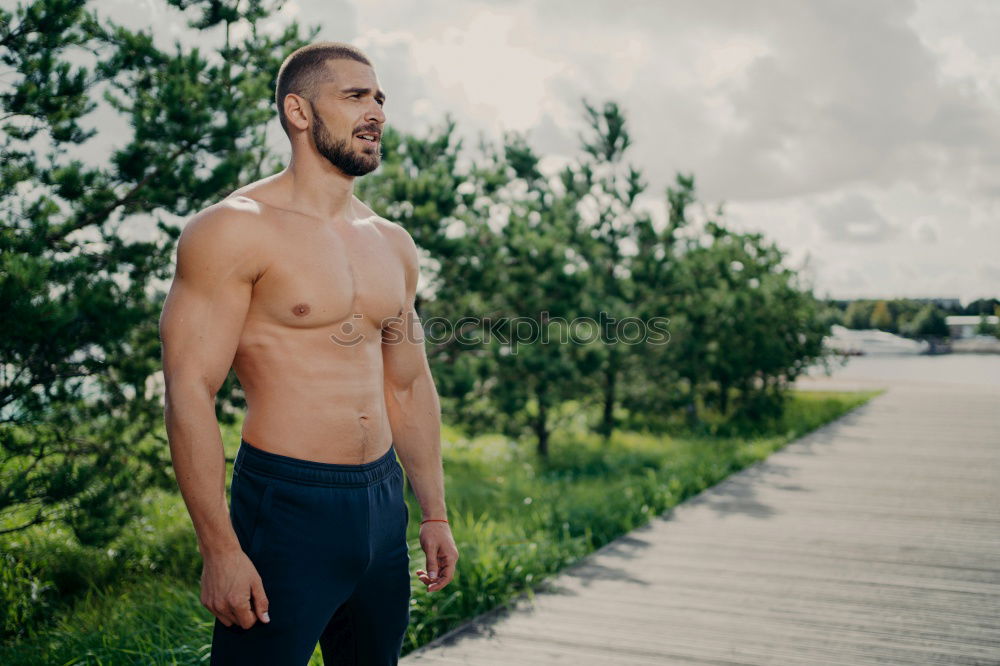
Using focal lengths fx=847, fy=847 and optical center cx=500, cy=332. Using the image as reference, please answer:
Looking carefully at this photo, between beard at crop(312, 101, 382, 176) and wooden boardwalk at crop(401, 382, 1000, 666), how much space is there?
2156 millimetres

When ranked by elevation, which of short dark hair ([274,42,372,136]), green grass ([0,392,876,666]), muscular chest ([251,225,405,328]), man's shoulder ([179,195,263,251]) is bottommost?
green grass ([0,392,876,666])

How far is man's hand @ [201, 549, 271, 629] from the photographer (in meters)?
1.62

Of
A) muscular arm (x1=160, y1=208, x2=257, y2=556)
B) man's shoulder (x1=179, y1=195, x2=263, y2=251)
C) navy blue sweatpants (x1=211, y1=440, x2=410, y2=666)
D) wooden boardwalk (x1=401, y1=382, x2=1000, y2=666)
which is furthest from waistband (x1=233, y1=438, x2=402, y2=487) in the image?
wooden boardwalk (x1=401, y1=382, x2=1000, y2=666)

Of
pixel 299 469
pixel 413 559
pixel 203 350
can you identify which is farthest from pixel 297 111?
pixel 413 559

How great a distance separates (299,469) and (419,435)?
1.41 ft

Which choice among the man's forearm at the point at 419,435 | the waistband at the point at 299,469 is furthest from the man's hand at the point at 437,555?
the waistband at the point at 299,469

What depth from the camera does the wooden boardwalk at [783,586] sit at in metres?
3.47

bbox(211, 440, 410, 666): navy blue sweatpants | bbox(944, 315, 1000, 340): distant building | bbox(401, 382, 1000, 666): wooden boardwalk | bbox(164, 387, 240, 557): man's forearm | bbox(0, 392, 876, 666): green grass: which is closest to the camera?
bbox(164, 387, 240, 557): man's forearm

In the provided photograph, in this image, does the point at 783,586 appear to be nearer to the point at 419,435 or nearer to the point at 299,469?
the point at 419,435

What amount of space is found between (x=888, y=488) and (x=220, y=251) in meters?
6.73

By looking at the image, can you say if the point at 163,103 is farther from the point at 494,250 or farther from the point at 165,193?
the point at 494,250

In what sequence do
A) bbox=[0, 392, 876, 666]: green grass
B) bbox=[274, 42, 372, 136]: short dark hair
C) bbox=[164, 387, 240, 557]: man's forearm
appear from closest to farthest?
bbox=[164, 387, 240, 557]: man's forearm, bbox=[274, 42, 372, 136]: short dark hair, bbox=[0, 392, 876, 666]: green grass

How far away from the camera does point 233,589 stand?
1620 millimetres

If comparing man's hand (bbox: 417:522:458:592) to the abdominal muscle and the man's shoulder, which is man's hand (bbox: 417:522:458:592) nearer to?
the abdominal muscle
